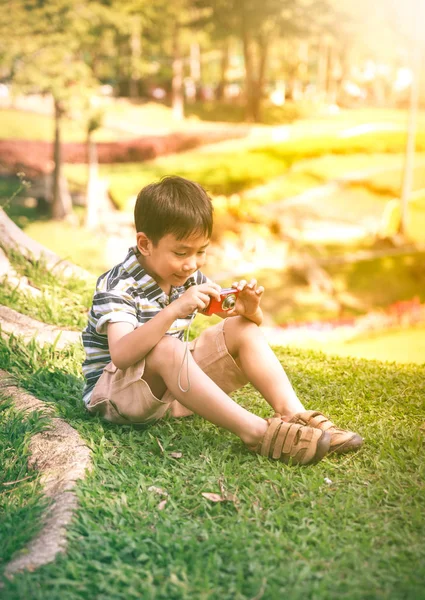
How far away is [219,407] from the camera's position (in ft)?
6.79

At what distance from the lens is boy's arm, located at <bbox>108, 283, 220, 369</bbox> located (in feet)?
6.63

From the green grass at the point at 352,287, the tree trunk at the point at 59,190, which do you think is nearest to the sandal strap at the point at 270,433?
the green grass at the point at 352,287

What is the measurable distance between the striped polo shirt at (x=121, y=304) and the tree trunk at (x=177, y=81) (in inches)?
277

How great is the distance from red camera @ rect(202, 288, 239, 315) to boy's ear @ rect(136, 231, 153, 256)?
28 cm

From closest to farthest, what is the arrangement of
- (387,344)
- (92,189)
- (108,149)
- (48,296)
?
(48,296) < (387,344) < (92,189) < (108,149)

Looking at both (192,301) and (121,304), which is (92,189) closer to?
(121,304)

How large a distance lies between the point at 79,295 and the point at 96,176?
5.14 m

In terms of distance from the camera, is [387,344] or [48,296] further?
[387,344]

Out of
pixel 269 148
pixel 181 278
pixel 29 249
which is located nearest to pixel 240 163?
pixel 269 148

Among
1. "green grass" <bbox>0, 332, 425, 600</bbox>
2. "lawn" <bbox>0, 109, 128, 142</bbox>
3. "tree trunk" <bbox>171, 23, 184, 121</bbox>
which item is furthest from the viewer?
"tree trunk" <bbox>171, 23, 184, 121</bbox>

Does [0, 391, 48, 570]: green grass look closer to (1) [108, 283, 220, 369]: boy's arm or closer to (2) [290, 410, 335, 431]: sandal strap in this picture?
(1) [108, 283, 220, 369]: boy's arm

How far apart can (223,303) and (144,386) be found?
0.37 m

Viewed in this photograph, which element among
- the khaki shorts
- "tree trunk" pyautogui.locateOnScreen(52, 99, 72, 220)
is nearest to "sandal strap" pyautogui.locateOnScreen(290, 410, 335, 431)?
the khaki shorts

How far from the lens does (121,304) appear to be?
2135 mm
